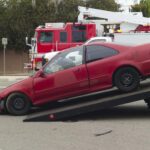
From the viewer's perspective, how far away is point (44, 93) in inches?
474

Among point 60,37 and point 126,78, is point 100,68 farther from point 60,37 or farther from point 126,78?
point 60,37

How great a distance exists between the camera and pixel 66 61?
12062 mm

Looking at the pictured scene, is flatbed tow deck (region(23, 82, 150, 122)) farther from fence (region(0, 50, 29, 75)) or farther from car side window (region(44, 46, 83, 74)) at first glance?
fence (region(0, 50, 29, 75))

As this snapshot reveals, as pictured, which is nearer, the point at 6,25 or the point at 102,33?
the point at 102,33

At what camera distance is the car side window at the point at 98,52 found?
1195 cm

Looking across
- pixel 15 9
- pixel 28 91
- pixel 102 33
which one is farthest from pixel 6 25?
pixel 28 91

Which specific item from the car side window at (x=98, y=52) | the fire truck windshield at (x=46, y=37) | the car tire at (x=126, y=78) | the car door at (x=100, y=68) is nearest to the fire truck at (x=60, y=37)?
the fire truck windshield at (x=46, y=37)

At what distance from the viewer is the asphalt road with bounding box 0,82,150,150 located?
8.77 meters

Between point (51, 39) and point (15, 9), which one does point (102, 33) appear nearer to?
Result: point (51, 39)

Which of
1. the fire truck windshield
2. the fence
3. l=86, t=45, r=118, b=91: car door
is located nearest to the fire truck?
the fire truck windshield
